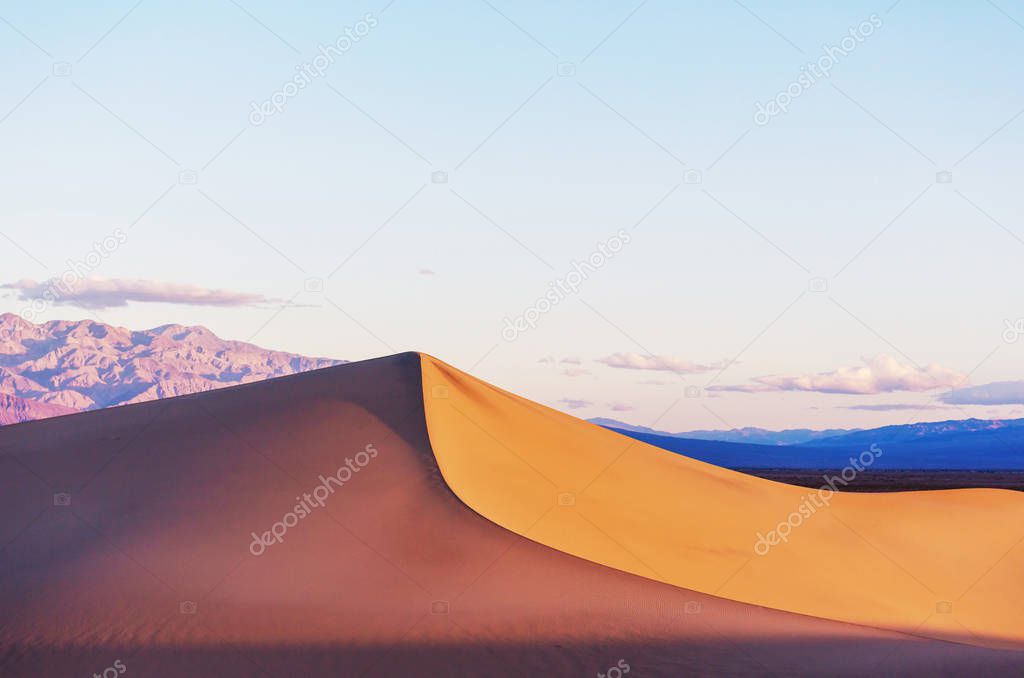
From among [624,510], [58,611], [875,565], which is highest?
[875,565]

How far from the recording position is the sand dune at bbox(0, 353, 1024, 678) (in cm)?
1030

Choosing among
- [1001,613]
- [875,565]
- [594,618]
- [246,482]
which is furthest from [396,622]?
[1001,613]

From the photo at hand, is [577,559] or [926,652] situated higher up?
[926,652]

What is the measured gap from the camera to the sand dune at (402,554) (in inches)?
405

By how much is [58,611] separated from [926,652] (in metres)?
9.50

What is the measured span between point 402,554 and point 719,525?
4.90 m

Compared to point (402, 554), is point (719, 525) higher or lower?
higher

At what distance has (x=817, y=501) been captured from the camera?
16844 millimetres

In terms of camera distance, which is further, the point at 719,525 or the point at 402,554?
the point at 719,525

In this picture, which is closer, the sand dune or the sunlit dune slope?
the sand dune

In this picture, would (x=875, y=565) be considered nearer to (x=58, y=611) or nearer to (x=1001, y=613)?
(x=1001, y=613)

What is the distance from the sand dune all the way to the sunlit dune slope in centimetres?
5

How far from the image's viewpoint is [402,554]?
11.8 m

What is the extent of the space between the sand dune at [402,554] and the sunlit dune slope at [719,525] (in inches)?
2.0
